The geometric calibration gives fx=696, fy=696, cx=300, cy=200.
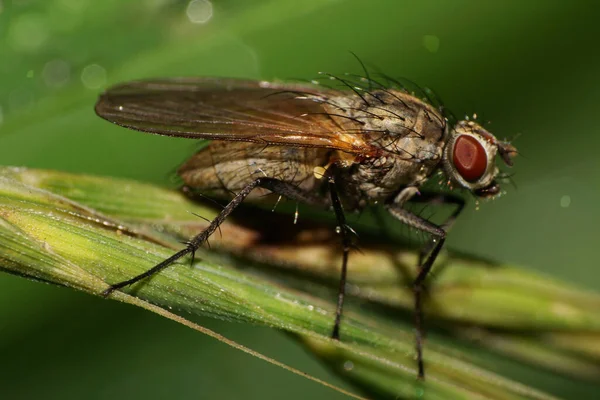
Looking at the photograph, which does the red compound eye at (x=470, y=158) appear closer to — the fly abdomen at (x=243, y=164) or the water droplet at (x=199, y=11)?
the fly abdomen at (x=243, y=164)

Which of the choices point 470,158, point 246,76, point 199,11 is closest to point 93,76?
point 199,11

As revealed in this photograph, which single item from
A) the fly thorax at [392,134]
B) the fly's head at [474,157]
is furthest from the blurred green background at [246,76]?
the fly's head at [474,157]

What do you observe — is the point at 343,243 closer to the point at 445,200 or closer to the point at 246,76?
the point at 445,200

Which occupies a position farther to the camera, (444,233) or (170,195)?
(444,233)

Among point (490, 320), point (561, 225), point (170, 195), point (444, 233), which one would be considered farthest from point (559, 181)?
point (170, 195)

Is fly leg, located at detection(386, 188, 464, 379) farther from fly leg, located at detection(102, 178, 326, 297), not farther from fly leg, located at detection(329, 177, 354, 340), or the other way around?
fly leg, located at detection(102, 178, 326, 297)

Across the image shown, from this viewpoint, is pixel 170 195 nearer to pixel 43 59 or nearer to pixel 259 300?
pixel 259 300
